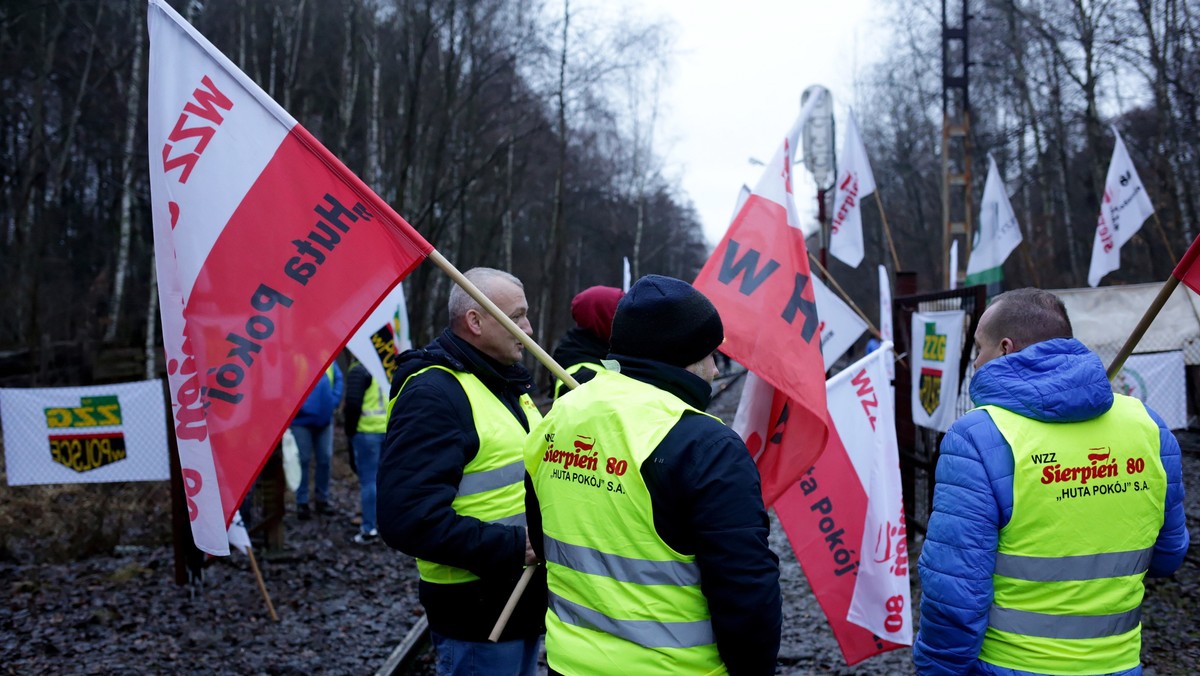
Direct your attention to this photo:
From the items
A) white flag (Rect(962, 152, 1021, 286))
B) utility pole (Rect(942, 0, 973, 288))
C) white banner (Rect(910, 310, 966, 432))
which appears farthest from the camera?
utility pole (Rect(942, 0, 973, 288))

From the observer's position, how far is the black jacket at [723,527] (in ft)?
6.71

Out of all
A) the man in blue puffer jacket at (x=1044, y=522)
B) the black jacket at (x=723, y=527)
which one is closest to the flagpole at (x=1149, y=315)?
the man in blue puffer jacket at (x=1044, y=522)

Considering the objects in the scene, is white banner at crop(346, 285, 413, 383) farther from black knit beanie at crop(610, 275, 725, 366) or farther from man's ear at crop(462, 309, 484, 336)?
black knit beanie at crop(610, 275, 725, 366)

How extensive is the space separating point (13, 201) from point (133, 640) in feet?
74.2

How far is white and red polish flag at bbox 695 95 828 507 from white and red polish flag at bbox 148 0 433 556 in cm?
128

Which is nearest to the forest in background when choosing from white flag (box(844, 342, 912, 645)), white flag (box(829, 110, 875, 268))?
white flag (box(829, 110, 875, 268))

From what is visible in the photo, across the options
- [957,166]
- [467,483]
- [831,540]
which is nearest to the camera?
[467,483]

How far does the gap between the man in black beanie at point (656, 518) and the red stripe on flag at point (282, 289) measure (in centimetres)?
99

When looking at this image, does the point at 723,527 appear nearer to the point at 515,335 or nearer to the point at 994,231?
the point at 515,335

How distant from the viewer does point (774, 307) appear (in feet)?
11.9

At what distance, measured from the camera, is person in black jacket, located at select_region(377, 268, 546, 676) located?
277 centimetres

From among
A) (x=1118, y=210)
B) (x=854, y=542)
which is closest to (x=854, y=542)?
(x=854, y=542)

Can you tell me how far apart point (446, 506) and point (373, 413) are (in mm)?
6173

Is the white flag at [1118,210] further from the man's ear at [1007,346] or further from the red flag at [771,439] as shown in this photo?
the man's ear at [1007,346]
